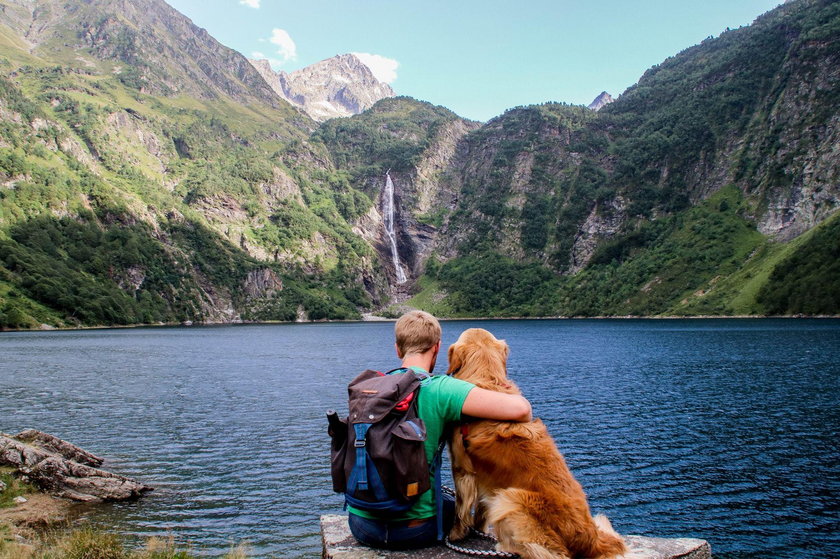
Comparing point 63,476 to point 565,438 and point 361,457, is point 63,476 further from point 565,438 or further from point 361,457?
point 565,438

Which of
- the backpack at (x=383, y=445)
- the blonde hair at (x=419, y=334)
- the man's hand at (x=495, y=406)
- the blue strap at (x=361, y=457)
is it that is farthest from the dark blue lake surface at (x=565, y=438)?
the man's hand at (x=495, y=406)

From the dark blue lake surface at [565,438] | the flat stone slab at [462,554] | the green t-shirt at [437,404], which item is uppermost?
the green t-shirt at [437,404]

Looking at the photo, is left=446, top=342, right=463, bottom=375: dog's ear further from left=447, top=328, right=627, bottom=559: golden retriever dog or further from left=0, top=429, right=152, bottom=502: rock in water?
left=0, top=429, right=152, bottom=502: rock in water

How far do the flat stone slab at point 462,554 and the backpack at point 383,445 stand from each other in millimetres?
471

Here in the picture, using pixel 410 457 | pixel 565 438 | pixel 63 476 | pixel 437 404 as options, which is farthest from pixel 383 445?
pixel 565 438

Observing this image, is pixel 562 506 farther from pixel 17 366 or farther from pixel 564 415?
pixel 17 366

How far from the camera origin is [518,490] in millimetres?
5281

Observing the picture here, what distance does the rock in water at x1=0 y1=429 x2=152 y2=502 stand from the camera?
20.6 meters

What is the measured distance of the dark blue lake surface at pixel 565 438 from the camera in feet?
64.1

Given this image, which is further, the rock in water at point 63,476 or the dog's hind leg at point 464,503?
the rock in water at point 63,476

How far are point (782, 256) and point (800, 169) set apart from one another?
52.3 m

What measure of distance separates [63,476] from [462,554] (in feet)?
Answer: 70.8

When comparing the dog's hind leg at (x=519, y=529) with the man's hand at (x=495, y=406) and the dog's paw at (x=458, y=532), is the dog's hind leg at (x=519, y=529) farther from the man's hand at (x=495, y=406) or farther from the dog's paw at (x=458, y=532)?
the man's hand at (x=495, y=406)

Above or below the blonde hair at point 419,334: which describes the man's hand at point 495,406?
below
